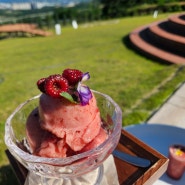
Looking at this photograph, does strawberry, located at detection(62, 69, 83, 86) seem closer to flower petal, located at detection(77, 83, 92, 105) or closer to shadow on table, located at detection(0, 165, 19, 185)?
flower petal, located at detection(77, 83, 92, 105)

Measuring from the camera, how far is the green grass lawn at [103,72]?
14.2 ft

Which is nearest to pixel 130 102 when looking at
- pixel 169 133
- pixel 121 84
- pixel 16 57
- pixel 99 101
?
pixel 121 84

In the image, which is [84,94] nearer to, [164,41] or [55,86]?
[55,86]

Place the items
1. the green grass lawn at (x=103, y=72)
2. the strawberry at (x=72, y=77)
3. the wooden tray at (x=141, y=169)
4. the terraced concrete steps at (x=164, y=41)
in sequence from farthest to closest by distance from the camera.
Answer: the terraced concrete steps at (x=164, y=41), the green grass lawn at (x=103, y=72), the wooden tray at (x=141, y=169), the strawberry at (x=72, y=77)

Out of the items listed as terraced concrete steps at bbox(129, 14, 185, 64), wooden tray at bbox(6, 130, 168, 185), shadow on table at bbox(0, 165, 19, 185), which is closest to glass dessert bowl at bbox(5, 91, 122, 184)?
wooden tray at bbox(6, 130, 168, 185)

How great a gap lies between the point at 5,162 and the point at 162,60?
4990 mm

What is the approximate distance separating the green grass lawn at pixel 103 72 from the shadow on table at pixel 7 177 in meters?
0.05

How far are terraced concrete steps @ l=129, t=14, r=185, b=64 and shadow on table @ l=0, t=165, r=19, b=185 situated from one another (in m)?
4.93

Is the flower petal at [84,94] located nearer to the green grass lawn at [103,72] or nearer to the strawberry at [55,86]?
the strawberry at [55,86]

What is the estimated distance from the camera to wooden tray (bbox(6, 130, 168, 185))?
1.63 m

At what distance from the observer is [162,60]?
684 cm

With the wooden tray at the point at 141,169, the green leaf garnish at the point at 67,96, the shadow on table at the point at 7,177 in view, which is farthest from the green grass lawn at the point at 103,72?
the green leaf garnish at the point at 67,96

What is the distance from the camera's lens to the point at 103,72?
6.25 m

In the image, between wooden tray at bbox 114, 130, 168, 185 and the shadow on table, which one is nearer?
wooden tray at bbox 114, 130, 168, 185
